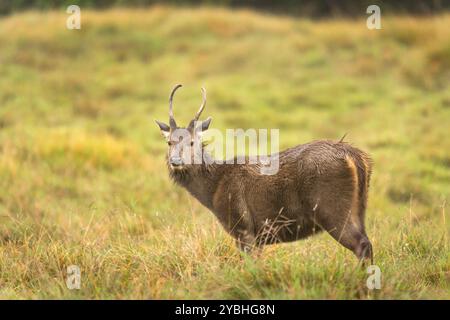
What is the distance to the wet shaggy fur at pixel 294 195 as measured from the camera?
6.13 metres

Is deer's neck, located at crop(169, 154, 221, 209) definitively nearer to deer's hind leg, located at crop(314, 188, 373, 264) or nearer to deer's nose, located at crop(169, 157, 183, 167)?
deer's nose, located at crop(169, 157, 183, 167)

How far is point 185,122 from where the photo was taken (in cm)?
1413

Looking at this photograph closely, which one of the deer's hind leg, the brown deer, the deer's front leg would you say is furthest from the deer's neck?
the deer's hind leg

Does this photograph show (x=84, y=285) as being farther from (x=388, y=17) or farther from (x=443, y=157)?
(x=388, y=17)

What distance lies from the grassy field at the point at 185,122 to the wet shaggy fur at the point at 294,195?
0.67 feet

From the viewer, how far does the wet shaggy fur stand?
20.1 feet

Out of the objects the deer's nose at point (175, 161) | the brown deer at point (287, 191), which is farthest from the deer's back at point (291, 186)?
the deer's nose at point (175, 161)

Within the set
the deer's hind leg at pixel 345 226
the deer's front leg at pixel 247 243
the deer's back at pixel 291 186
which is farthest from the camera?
the deer's front leg at pixel 247 243

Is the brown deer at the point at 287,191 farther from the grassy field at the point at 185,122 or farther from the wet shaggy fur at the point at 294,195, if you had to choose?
the grassy field at the point at 185,122

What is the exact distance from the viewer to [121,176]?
11672mm

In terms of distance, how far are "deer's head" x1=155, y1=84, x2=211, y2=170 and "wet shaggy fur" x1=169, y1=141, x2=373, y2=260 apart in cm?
12

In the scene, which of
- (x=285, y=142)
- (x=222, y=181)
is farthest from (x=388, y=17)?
(x=222, y=181)

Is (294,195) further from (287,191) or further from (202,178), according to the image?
(202,178)

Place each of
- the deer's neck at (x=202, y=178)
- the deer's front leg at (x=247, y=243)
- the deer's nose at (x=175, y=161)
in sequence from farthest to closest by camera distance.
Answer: the deer's neck at (x=202, y=178) < the deer's nose at (x=175, y=161) < the deer's front leg at (x=247, y=243)
